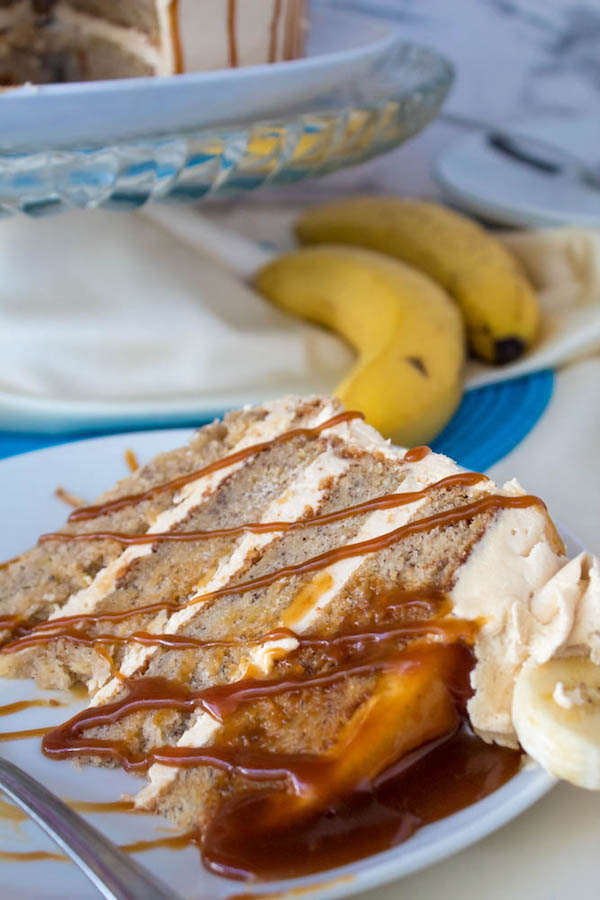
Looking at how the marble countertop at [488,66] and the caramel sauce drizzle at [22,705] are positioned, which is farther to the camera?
the marble countertop at [488,66]

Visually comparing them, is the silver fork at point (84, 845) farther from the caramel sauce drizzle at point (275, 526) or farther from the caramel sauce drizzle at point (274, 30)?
the caramel sauce drizzle at point (274, 30)

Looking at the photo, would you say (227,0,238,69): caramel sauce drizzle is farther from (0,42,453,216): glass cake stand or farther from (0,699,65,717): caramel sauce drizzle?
(0,699,65,717): caramel sauce drizzle

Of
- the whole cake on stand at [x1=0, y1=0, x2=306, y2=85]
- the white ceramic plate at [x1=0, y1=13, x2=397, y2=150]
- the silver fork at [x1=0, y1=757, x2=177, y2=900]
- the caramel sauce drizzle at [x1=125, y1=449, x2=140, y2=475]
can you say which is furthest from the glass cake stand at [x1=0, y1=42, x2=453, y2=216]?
the silver fork at [x1=0, y1=757, x2=177, y2=900]

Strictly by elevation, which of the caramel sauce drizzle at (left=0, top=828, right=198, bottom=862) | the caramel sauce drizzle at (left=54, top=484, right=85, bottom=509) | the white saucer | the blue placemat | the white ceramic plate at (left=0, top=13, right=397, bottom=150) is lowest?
the blue placemat

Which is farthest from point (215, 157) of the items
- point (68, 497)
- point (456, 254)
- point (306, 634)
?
point (306, 634)

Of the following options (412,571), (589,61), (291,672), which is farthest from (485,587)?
(589,61)

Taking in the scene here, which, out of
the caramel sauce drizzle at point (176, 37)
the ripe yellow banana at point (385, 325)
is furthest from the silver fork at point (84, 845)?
the caramel sauce drizzle at point (176, 37)
